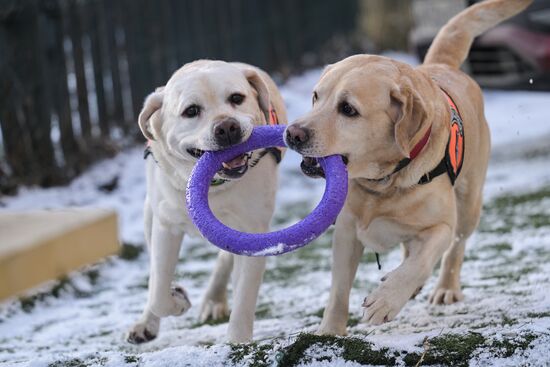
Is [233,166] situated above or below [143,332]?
above

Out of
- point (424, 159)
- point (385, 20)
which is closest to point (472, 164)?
point (424, 159)

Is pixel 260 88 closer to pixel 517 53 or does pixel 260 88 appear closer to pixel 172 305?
pixel 172 305

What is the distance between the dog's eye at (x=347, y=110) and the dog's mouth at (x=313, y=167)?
18cm

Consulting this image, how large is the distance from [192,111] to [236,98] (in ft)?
0.69

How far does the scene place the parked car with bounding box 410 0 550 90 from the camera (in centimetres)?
941

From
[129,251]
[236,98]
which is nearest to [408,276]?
[236,98]

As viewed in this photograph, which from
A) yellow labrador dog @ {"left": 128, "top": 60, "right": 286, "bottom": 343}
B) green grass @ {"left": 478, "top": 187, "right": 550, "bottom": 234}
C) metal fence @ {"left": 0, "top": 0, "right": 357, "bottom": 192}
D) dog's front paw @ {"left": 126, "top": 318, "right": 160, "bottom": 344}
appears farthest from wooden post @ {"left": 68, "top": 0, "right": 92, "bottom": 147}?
yellow labrador dog @ {"left": 128, "top": 60, "right": 286, "bottom": 343}

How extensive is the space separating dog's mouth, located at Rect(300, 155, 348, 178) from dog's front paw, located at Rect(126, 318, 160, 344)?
1.34 meters

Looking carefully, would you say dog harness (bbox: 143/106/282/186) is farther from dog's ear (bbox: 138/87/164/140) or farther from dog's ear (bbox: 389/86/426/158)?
dog's ear (bbox: 389/86/426/158)

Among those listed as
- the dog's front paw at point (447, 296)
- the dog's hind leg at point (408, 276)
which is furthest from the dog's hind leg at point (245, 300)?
the dog's front paw at point (447, 296)

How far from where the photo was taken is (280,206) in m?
8.71

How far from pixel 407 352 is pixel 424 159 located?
3.25ft

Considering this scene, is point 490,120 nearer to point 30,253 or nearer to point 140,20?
point 140,20

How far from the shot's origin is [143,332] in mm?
4898
